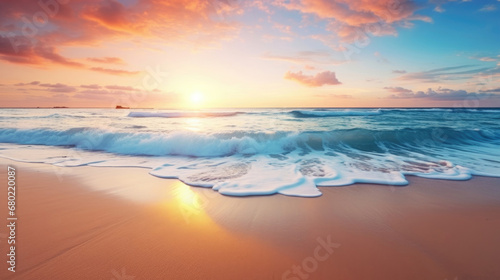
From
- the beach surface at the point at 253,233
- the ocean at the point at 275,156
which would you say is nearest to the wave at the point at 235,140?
the ocean at the point at 275,156

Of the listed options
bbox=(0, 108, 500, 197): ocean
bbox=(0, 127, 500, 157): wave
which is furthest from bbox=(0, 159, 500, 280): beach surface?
bbox=(0, 127, 500, 157): wave

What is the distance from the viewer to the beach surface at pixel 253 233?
2246 millimetres

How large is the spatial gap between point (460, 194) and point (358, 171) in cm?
199

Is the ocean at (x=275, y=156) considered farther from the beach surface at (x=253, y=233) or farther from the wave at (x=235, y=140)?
the beach surface at (x=253, y=233)

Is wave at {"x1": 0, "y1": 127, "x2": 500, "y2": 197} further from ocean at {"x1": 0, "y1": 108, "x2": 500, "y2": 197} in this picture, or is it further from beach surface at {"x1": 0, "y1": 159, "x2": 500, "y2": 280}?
beach surface at {"x1": 0, "y1": 159, "x2": 500, "y2": 280}

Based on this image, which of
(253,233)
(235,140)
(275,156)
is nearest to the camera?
(253,233)

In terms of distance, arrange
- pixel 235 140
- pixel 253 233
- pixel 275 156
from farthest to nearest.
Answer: pixel 235 140, pixel 275 156, pixel 253 233

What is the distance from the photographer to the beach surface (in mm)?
2246

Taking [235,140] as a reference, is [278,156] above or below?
below

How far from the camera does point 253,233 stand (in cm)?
294

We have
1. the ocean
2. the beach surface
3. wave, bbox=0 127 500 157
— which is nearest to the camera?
the beach surface

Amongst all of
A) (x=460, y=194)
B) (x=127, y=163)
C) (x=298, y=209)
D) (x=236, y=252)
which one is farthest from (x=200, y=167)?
(x=460, y=194)

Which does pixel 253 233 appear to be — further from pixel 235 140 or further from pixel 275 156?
pixel 235 140

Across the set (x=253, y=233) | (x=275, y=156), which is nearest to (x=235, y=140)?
(x=275, y=156)
